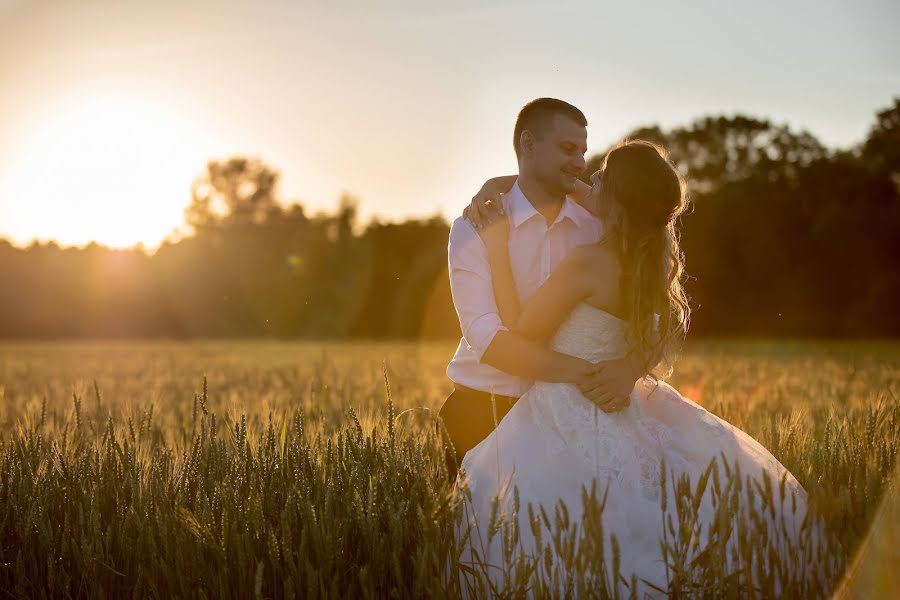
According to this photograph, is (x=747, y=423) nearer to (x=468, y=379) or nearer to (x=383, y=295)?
(x=468, y=379)

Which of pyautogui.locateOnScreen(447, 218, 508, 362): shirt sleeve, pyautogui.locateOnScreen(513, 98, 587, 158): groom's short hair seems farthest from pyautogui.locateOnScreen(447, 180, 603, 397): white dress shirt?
pyautogui.locateOnScreen(513, 98, 587, 158): groom's short hair

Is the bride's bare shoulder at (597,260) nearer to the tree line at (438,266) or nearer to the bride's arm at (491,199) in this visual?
the bride's arm at (491,199)

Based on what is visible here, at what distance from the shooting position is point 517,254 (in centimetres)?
403

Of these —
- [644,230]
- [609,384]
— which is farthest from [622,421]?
[644,230]

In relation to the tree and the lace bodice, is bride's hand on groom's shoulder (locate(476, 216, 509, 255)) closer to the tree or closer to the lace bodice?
the lace bodice

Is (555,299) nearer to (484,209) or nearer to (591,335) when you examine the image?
(591,335)

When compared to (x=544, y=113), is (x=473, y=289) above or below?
below

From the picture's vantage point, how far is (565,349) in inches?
136

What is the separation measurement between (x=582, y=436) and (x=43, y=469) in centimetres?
224

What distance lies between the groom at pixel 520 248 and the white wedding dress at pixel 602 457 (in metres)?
0.33

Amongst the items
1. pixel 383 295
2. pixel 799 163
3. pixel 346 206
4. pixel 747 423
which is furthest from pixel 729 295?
pixel 747 423

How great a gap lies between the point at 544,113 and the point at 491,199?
19.2 inches

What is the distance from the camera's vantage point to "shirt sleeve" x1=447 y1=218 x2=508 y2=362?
367 cm

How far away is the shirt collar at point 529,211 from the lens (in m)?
4.00
